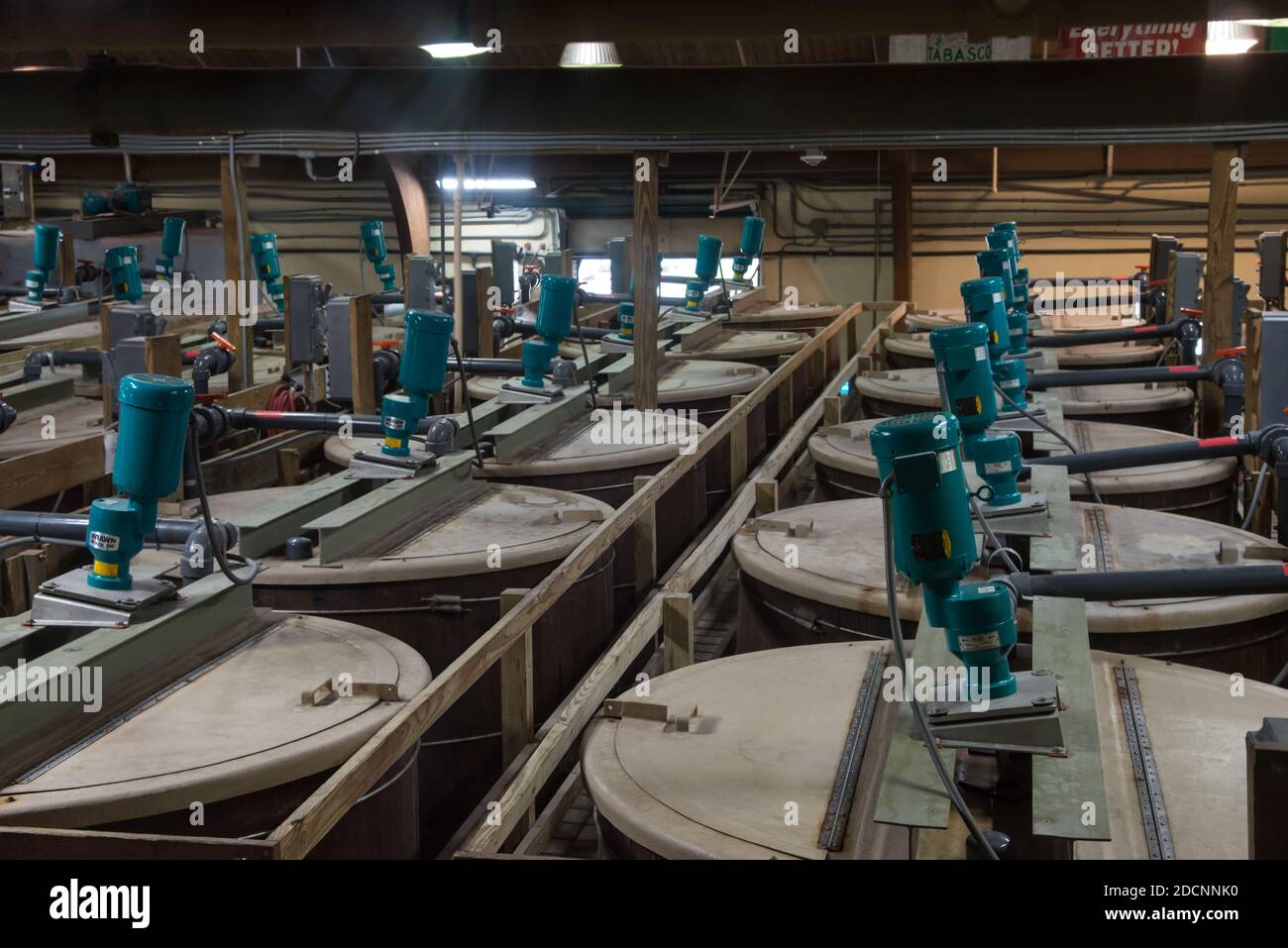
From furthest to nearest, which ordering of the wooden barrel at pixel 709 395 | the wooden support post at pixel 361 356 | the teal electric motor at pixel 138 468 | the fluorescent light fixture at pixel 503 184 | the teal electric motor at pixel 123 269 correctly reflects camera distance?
the fluorescent light fixture at pixel 503 184, the teal electric motor at pixel 123 269, the wooden barrel at pixel 709 395, the wooden support post at pixel 361 356, the teal electric motor at pixel 138 468

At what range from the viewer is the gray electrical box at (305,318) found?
9148mm

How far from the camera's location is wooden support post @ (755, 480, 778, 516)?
256 inches

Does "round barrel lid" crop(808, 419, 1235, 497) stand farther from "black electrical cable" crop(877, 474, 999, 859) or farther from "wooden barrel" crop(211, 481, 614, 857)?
"black electrical cable" crop(877, 474, 999, 859)

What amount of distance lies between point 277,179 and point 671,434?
14.0 metres

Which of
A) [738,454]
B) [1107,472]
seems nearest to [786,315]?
[738,454]

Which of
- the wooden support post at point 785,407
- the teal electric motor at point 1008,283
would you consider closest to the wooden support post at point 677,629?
the teal electric motor at point 1008,283

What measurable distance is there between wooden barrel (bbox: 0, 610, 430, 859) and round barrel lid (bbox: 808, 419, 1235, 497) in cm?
298

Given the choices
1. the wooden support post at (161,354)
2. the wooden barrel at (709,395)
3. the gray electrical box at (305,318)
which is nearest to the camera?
the wooden support post at (161,354)

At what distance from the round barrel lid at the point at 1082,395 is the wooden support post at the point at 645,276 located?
1.59 metres

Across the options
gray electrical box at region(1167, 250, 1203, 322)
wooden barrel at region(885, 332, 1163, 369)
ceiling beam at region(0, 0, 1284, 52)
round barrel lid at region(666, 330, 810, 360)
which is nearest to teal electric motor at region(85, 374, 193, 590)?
ceiling beam at region(0, 0, 1284, 52)

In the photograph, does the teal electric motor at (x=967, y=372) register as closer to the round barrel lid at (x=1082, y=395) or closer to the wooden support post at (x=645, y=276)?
the wooden support post at (x=645, y=276)

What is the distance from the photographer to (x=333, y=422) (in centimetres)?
663
